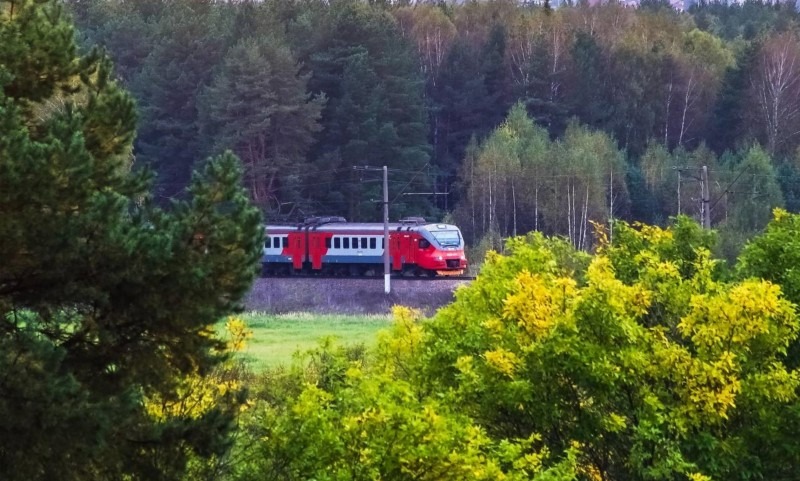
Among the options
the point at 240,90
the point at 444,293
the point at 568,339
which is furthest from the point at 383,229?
the point at 568,339

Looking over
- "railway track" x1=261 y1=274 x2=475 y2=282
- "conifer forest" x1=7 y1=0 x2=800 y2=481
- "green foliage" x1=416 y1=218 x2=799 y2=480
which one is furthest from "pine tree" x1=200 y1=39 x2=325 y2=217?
"green foliage" x1=416 y1=218 x2=799 y2=480

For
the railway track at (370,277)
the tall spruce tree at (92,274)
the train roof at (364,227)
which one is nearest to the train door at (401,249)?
the train roof at (364,227)

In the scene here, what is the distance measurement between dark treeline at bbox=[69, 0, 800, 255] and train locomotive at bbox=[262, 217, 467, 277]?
562 centimetres

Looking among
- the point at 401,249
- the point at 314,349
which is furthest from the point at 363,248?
the point at 314,349

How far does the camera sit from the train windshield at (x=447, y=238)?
45906 mm

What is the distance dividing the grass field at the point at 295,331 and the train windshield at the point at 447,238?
18.9 feet

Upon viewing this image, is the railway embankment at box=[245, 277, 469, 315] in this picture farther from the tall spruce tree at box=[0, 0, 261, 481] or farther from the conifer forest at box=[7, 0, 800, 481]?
the tall spruce tree at box=[0, 0, 261, 481]

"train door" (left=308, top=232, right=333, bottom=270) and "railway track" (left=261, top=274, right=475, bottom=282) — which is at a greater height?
"train door" (left=308, top=232, right=333, bottom=270)

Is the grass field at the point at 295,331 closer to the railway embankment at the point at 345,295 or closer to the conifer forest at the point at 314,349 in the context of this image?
the railway embankment at the point at 345,295

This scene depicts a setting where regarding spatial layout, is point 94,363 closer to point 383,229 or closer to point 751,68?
point 383,229

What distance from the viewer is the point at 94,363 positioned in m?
12.2

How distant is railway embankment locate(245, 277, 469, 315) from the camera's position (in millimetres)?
42672

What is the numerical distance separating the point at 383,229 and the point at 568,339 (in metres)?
32.4

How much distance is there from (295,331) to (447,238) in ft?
33.1
